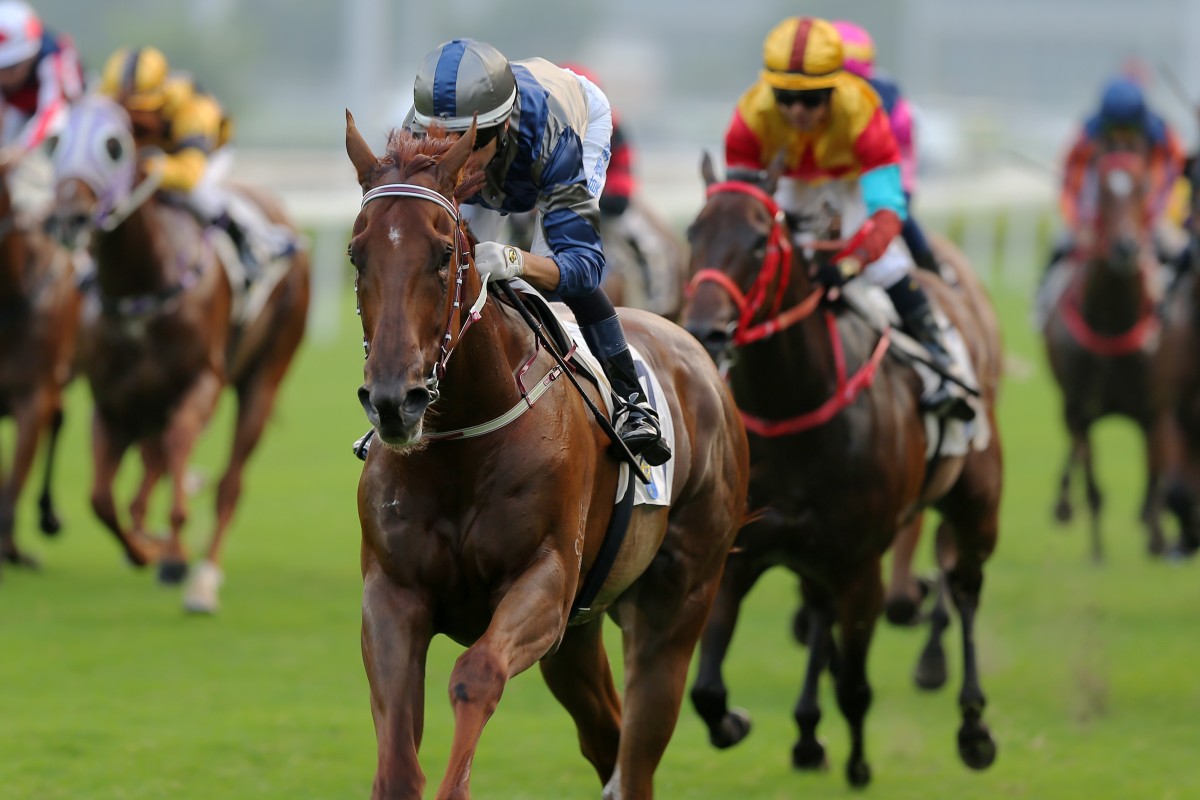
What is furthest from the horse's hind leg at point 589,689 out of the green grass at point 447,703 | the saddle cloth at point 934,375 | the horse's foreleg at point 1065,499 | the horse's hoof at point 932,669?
the horse's foreleg at point 1065,499

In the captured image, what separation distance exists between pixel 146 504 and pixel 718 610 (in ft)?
12.4

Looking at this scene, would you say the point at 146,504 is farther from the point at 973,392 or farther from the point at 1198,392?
the point at 1198,392

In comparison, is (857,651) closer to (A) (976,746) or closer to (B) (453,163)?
(A) (976,746)

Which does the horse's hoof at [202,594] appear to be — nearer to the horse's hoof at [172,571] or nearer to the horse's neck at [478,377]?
the horse's hoof at [172,571]

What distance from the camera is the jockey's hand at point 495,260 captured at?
4.07 metres

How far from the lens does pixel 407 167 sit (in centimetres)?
390

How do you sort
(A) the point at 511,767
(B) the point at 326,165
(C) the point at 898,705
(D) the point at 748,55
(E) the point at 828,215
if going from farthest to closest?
(D) the point at 748,55, (B) the point at 326,165, (C) the point at 898,705, (E) the point at 828,215, (A) the point at 511,767

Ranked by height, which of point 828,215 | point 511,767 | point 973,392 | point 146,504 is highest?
point 828,215

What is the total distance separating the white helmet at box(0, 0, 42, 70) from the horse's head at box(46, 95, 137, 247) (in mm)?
939

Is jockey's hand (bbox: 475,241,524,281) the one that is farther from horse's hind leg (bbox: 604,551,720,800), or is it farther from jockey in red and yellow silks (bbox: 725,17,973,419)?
jockey in red and yellow silks (bbox: 725,17,973,419)

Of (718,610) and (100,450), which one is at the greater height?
(718,610)

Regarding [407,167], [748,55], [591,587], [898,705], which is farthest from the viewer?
[748,55]

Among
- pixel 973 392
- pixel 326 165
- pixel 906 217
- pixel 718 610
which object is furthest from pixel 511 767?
pixel 326 165

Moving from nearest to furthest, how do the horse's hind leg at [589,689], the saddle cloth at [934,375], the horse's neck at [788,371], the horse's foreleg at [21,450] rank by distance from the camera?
the horse's hind leg at [589,689]
the horse's neck at [788,371]
the saddle cloth at [934,375]
the horse's foreleg at [21,450]
